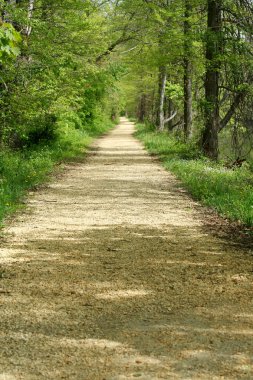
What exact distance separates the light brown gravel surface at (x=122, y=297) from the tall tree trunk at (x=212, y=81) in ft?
23.0

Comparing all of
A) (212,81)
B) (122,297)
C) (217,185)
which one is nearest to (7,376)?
(122,297)

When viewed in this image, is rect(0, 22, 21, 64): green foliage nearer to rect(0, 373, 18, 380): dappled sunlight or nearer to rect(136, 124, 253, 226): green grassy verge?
rect(0, 373, 18, 380): dappled sunlight

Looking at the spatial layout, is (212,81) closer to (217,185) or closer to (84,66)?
(84,66)

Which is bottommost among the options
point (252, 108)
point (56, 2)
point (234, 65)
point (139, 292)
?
point (139, 292)

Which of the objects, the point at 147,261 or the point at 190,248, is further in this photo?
the point at 190,248

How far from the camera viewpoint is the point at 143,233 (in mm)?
7520

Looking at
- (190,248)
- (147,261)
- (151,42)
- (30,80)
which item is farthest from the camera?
(151,42)

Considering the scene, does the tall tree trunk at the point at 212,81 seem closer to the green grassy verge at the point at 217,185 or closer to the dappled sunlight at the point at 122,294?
the green grassy verge at the point at 217,185

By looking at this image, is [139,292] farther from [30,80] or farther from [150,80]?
[150,80]

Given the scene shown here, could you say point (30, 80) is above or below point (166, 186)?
above

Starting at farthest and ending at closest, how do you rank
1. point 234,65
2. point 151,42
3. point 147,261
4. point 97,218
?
point 151,42, point 234,65, point 97,218, point 147,261

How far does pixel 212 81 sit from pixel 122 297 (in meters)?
12.4

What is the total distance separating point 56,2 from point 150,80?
67.7 feet

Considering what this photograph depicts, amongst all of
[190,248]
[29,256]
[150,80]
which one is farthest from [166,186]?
[150,80]
